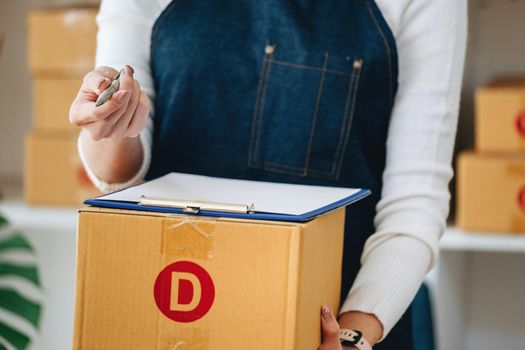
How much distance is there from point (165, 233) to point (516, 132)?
50.3 inches

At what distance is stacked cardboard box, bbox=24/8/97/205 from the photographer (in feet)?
6.27

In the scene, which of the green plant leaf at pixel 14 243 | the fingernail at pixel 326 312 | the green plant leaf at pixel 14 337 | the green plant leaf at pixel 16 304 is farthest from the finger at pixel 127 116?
the green plant leaf at pixel 16 304

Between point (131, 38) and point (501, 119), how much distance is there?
104 cm

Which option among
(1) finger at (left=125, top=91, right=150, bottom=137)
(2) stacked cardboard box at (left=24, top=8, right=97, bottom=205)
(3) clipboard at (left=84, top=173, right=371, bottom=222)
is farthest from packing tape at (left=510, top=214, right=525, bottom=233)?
(1) finger at (left=125, top=91, right=150, bottom=137)

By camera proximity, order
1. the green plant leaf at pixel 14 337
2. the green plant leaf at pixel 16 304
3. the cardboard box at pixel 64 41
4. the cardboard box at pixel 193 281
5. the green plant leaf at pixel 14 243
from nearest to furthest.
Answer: the cardboard box at pixel 193 281, the green plant leaf at pixel 14 337, the green plant leaf at pixel 14 243, the green plant leaf at pixel 16 304, the cardboard box at pixel 64 41

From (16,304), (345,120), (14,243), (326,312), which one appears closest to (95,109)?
(326,312)

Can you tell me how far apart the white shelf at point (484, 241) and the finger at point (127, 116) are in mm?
1186

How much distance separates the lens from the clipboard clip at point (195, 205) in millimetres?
667

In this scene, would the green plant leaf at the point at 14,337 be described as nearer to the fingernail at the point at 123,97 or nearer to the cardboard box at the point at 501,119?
the fingernail at the point at 123,97

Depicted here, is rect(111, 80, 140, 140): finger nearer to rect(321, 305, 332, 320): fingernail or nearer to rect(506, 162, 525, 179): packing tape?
rect(321, 305, 332, 320): fingernail

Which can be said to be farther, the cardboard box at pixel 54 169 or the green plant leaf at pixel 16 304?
the cardboard box at pixel 54 169

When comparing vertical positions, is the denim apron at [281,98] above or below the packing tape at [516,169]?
above

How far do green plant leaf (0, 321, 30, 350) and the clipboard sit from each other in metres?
0.68

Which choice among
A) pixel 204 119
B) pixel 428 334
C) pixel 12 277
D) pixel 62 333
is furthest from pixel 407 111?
pixel 62 333
